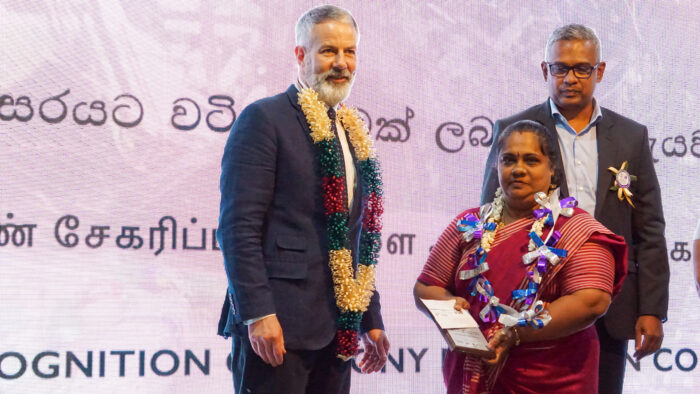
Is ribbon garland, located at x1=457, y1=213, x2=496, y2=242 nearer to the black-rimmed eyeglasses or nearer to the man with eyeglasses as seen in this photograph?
the man with eyeglasses

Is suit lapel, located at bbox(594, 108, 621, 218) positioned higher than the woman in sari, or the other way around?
suit lapel, located at bbox(594, 108, 621, 218)

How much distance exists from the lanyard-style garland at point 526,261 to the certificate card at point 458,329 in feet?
0.26

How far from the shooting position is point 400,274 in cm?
359

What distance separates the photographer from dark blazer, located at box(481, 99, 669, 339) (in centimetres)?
267

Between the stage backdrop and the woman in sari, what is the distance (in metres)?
1.36

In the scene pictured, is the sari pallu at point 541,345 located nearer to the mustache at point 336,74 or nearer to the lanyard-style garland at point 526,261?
the lanyard-style garland at point 526,261

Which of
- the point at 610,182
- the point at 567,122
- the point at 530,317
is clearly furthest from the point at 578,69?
the point at 530,317

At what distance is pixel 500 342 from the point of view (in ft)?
6.87

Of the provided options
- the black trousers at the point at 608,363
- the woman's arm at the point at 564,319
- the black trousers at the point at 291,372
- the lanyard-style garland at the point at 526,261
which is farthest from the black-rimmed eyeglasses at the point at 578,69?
the black trousers at the point at 291,372

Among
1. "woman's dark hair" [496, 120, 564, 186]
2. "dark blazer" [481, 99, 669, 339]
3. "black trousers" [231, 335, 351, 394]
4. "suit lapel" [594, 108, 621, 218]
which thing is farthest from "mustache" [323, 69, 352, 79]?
"suit lapel" [594, 108, 621, 218]

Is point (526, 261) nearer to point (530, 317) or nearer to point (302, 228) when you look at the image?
point (530, 317)

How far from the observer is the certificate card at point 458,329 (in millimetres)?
2008

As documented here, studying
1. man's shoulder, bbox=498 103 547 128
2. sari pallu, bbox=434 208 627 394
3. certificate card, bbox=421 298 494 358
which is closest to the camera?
certificate card, bbox=421 298 494 358

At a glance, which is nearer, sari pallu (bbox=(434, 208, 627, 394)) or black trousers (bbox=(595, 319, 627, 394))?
sari pallu (bbox=(434, 208, 627, 394))
